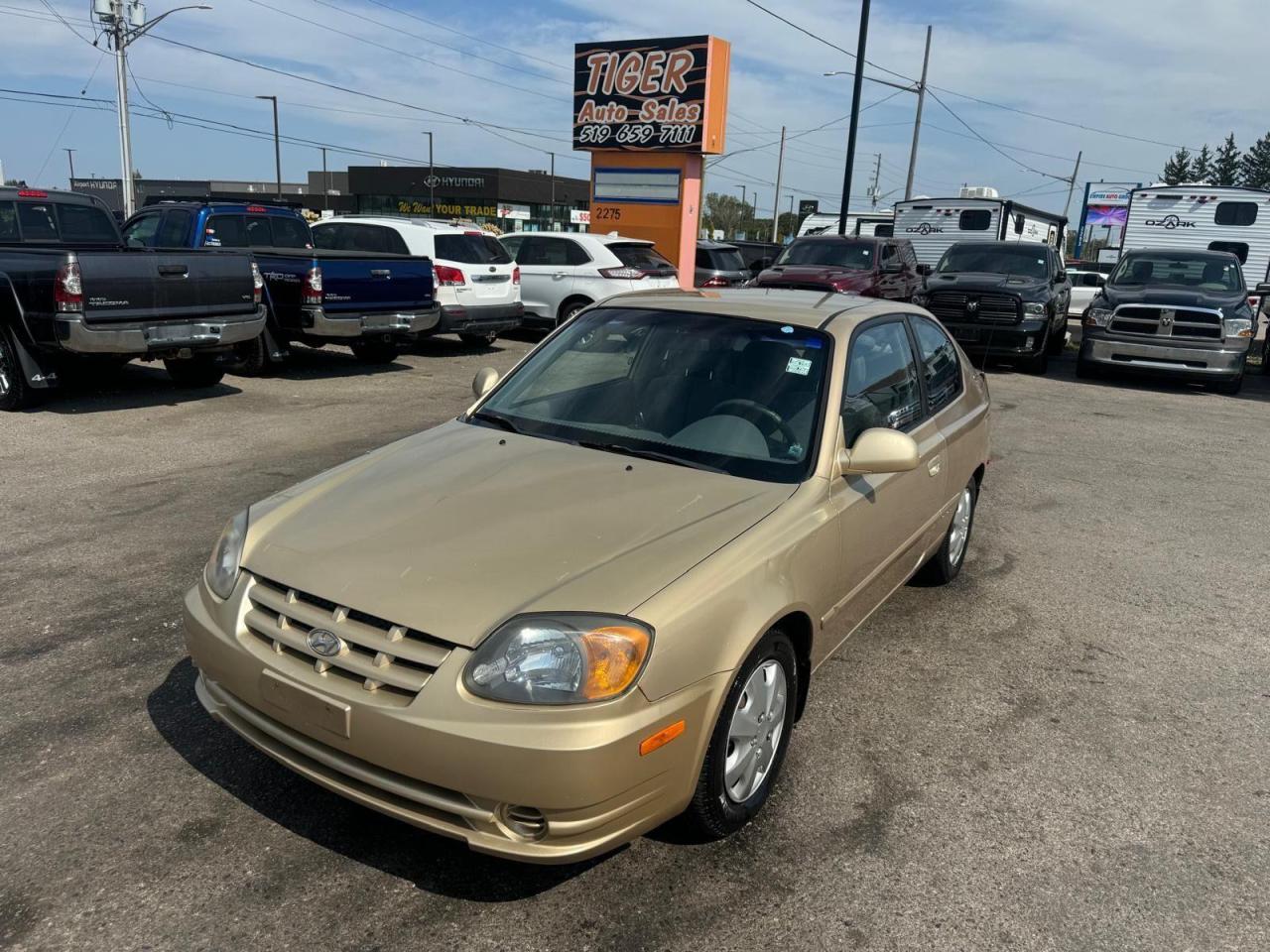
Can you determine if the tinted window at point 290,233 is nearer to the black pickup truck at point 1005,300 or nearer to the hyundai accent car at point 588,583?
the hyundai accent car at point 588,583

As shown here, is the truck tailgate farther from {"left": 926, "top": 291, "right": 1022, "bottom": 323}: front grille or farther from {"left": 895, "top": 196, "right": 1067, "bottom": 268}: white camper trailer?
{"left": 895, "top": 196, "right": 1067, "bottom": 268}: white camper trailer

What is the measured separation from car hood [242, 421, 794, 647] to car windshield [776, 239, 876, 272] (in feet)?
44.0

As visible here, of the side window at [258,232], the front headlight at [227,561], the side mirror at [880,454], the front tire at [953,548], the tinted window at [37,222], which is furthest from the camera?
the side window at [258,232]

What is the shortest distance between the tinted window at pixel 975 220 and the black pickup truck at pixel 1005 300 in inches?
325

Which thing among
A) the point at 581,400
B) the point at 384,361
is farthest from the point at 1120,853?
the point at 384,361

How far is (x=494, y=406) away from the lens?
4031 millimetres

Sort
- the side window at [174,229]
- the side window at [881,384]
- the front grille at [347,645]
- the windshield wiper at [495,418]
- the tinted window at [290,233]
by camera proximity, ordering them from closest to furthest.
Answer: the front grille at [347,645], the side window at [881,384], the windshield wiper at [495,418], the side window at [174,229], the tinted window at [290,233]

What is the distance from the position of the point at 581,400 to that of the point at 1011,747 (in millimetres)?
2190

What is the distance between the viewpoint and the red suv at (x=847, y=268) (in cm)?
1495

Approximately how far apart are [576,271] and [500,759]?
12.7 meters

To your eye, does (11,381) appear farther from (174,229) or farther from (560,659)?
(560,659)

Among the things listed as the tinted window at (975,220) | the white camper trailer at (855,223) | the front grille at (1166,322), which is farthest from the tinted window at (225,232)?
the white camper trailer at (855,223)

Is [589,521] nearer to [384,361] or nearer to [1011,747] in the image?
[1011,747]

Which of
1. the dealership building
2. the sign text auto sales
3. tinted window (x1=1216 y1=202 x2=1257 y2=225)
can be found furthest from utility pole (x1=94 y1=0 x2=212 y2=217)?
the dealership building
